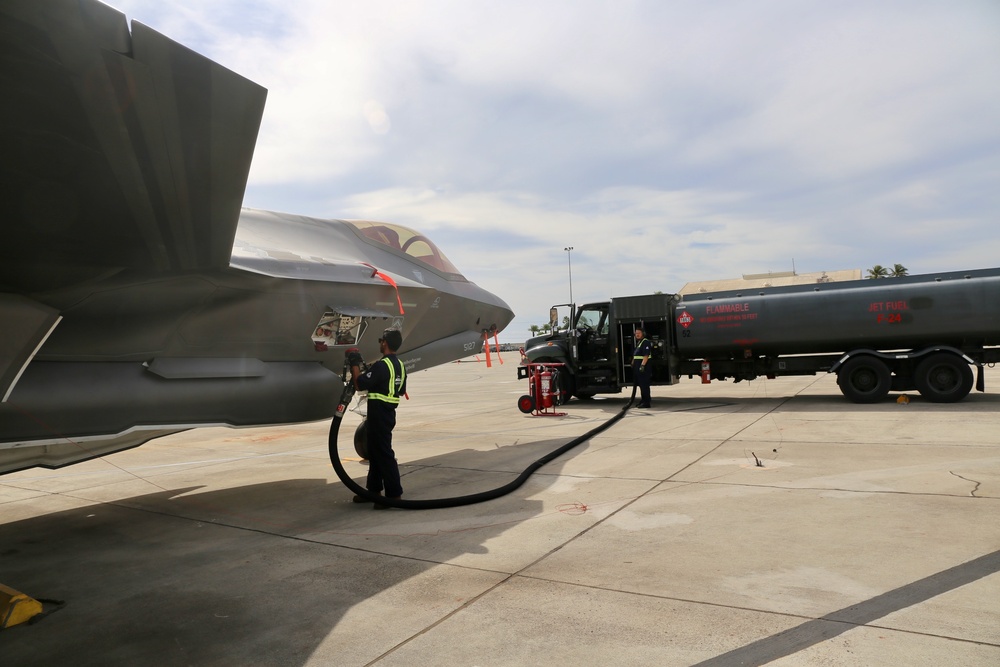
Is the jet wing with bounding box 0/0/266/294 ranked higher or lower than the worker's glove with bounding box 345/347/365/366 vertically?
higher

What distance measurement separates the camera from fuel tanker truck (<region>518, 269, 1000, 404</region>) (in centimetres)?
1302

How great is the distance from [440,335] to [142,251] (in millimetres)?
4785

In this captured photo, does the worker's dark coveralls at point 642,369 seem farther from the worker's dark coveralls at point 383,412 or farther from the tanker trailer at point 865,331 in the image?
the worker's dark coveralls at point 383,412

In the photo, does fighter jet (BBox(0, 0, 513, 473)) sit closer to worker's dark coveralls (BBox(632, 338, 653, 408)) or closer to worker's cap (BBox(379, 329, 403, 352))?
worker's cap (BBox(379, 329, 403, 352))

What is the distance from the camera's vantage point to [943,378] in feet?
43.1

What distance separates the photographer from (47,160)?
308 cm

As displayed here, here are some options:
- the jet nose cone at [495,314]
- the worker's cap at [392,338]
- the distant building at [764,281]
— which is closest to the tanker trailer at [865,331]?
the jet nose cone at [495,314]

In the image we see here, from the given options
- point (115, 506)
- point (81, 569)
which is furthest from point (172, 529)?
point (115, 506)

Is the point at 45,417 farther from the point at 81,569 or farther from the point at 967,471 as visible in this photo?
the point at 967,471

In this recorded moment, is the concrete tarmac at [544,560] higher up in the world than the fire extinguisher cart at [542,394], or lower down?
lower down

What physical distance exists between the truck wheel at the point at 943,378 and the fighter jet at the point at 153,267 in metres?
10.6

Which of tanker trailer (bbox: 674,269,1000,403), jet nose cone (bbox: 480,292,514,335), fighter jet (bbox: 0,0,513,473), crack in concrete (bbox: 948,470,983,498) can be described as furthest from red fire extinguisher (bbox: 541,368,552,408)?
crack in concrete (bbox: 948,470,983,498)

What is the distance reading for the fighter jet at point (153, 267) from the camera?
2.82 metres

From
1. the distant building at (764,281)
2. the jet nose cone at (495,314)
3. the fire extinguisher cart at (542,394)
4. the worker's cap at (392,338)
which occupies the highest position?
the distant building at (764,281)
